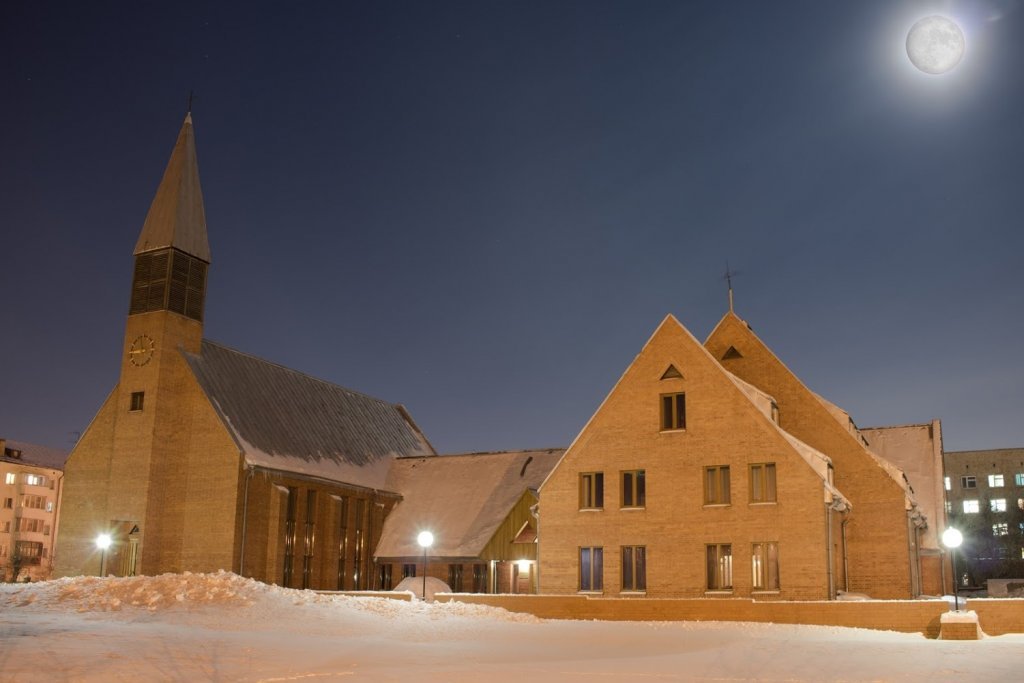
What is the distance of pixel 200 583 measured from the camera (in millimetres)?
29922

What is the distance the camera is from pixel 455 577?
53188mm

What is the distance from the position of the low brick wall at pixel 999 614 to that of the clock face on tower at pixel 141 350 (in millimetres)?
40283

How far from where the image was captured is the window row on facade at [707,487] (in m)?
37.3

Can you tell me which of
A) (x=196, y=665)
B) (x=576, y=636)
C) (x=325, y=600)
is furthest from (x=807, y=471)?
(x=196, y=665)

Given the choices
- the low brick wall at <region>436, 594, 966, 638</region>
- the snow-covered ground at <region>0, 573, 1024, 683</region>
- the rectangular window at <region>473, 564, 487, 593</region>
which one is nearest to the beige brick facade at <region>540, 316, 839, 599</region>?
the low brick wall at <region>436, 594, 966, 638</region>

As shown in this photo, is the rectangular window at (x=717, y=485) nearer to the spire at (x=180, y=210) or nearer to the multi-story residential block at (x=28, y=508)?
the spire at (x=180, y=210)

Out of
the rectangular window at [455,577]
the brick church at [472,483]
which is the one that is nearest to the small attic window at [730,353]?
the brick church at [472,483]

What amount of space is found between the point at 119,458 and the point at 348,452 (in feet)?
46.4

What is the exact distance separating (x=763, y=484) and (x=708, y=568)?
12.6ft

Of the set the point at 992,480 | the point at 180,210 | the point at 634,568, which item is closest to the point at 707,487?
the point at 634,568

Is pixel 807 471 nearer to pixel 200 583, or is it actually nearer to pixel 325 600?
pixel 325 600

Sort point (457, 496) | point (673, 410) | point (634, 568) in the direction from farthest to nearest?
1. point (457, 496)
2. point (673, 410)
3. point (634, 568)

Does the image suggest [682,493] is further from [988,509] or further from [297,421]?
[988,509]

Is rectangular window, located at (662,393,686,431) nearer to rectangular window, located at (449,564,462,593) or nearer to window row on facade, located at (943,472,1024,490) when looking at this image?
rectangular window, located at (449,564,462,593)
